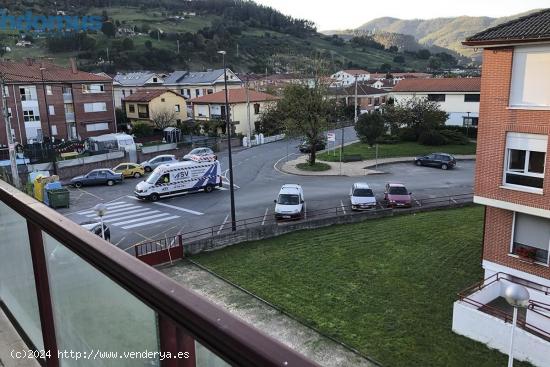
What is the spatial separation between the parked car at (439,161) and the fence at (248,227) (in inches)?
374

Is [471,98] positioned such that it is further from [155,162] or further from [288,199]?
[288,199]

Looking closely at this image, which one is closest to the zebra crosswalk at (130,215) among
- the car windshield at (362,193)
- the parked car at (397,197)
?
the car windshield at (362,193)

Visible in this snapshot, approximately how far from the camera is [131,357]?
71.7 inches

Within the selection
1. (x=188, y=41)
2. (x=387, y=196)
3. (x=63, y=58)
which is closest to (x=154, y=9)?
(x=188, y=41)

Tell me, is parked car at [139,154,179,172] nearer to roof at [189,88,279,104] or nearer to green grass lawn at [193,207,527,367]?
roof at [189,88,279,104]

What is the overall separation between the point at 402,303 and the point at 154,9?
175m

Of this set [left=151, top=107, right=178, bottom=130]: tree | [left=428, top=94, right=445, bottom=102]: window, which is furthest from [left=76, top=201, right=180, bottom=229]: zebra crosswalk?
[left=428, top=94, right=445, bottom=102]: window

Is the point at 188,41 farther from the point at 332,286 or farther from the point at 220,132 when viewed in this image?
the point at 332,286

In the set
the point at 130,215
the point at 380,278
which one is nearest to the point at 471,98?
the point at 130,215

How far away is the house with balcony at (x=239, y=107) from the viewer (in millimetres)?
55406

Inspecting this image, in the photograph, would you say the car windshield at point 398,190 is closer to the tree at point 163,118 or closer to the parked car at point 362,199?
the parked car at point 362,199

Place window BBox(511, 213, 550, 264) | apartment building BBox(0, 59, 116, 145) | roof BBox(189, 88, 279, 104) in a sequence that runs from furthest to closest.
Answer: roof BBox(189, 88, 279, 104), apartment building BBox(0, 59, 116, 145), window BBox(511, 213, 550, 264)

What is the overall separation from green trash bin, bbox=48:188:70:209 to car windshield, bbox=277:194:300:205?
43.0 feet

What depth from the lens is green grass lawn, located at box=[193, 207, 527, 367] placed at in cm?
1241
